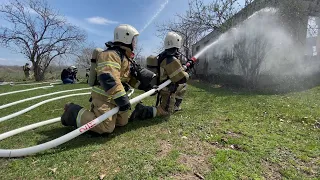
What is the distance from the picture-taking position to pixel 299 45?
10.6 metres

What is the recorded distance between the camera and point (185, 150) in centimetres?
309

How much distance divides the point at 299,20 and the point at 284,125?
7.49 meters

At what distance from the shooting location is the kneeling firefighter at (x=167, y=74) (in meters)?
4.48

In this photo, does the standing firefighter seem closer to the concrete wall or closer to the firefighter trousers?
the concrete wall

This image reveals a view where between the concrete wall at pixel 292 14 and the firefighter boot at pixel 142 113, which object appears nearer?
the firefighter boot at pixel 142 113

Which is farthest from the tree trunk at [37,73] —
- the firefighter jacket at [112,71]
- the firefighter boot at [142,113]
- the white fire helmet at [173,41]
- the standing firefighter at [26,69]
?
the firefighter jacket at [112,71]

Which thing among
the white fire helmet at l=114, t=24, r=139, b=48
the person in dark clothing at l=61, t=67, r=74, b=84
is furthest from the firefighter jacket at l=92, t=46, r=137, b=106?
the person in dark clothing at l=61, t=67, r=74, b=84

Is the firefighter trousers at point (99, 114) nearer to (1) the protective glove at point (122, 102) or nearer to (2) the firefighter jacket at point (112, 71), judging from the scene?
(2) the firefighter jacket at point (112, 71)

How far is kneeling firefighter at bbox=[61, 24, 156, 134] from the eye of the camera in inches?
132

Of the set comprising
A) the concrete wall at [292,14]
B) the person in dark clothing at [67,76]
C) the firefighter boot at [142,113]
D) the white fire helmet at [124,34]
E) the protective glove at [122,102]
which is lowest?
the firefighter boot at [142,113]

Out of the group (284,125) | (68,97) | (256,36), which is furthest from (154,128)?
(256,36)

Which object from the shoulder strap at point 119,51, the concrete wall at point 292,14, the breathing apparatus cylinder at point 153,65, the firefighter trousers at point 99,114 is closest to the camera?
the firefighter trousers at point 99,114

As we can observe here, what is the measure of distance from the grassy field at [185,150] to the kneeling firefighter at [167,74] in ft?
0.68

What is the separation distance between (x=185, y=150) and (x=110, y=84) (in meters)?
1.38
